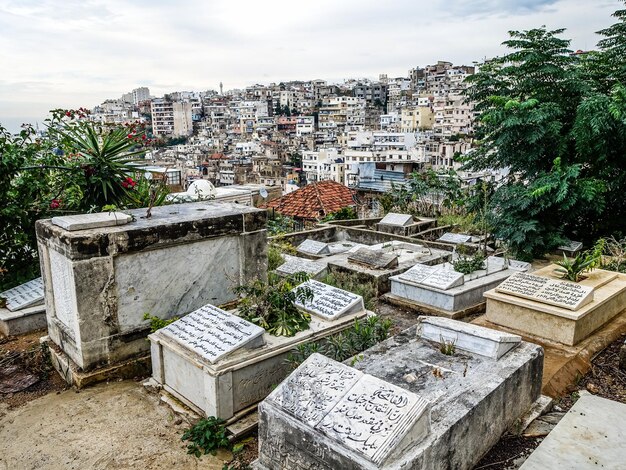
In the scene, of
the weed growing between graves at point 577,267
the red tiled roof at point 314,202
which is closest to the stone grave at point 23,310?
the weed growing between graves at point 577,267

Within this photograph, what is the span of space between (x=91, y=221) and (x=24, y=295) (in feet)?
7.76

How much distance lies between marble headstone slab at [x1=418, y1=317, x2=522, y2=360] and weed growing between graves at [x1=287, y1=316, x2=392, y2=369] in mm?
479

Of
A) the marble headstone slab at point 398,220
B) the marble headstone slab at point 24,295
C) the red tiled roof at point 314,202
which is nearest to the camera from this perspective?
the marble headstone slab at point 24,295

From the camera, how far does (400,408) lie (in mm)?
2891

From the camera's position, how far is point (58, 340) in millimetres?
5438

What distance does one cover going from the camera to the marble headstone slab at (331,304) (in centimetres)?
520

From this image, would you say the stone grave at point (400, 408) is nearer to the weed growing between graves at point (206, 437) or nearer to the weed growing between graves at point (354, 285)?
the weed growing between graves at point (206, 437)

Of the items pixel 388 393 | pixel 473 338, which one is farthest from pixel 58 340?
pixel 473 338

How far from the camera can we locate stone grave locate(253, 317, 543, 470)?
280cm

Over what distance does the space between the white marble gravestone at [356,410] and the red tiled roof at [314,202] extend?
14851 mm

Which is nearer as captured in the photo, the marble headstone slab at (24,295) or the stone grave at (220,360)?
the stone grave at (220,360)

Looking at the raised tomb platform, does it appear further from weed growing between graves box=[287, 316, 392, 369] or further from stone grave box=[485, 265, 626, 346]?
stone grave box=[485, 265, 626, 346]

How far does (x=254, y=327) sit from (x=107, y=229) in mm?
1962

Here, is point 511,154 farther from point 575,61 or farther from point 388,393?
point 388,393
